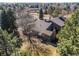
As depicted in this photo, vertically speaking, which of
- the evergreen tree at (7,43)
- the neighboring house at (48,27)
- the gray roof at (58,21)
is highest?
the gray roof at (58,21)

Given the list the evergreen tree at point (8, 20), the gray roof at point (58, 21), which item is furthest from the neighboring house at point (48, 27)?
the evergreen tree at point (8, 20)

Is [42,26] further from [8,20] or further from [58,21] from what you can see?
[8,20]

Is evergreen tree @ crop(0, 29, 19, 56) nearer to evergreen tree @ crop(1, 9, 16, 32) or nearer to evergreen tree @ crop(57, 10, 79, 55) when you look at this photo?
evergreen tree @ crop(1, 9, 16, 32)

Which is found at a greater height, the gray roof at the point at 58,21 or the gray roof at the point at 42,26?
the gray roof at the point at 58,21

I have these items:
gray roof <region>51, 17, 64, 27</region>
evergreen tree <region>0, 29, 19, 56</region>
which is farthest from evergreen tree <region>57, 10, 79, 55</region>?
evergreen tree <region>0, 29, 19, 56</region>

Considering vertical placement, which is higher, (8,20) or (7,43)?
A: (8,20)

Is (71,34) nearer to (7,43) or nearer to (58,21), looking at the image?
(58,21)

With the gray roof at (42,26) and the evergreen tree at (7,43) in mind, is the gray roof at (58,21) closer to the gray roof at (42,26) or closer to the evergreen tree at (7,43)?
the gray roof at (42,26)

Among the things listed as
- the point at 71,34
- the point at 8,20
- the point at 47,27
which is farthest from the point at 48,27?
the point at 8,20

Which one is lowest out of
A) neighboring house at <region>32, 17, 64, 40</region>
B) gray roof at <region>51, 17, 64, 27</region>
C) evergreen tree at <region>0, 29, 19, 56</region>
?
evergreen tree at <region>0, 29, 19, 56</region>

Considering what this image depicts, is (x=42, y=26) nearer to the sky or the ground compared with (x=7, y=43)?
nearer to the sky

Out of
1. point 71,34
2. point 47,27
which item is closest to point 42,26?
point 47,27
